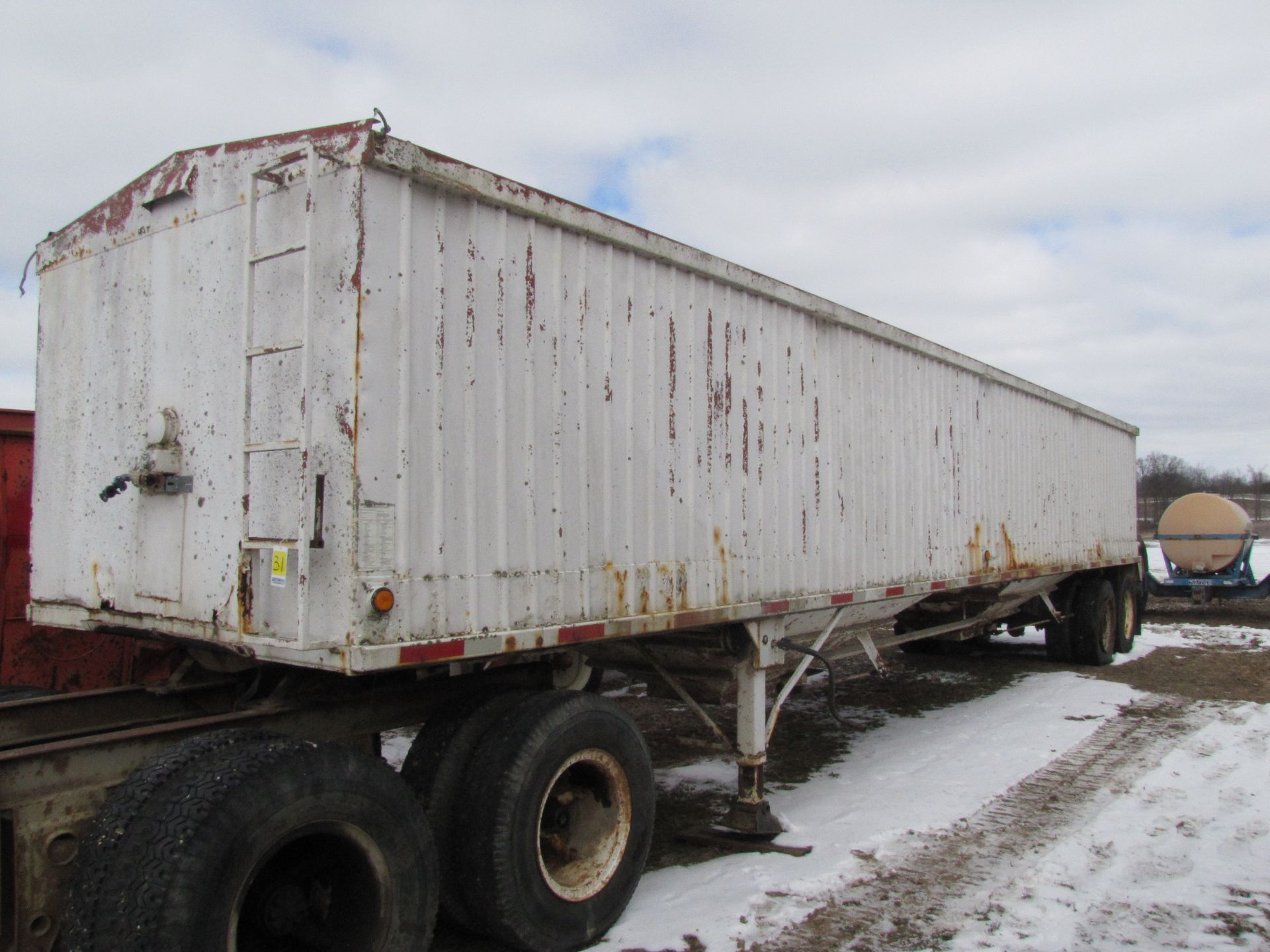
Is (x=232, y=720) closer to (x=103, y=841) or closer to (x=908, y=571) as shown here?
(x=103, y=841)

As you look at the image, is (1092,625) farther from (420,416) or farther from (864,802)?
(420,416)

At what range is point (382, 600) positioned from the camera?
11.1 ft

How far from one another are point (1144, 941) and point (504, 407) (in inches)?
139

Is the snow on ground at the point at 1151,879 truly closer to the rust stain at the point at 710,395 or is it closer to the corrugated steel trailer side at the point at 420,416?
the corrugated steel trailer side at the point at 420,416

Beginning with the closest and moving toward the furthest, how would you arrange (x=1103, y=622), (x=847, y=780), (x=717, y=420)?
(x=717, y=420), (x=847, y=780), (x=1103, y=622)

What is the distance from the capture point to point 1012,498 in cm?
917

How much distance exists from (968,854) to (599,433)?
3067mm

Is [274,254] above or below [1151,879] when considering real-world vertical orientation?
above

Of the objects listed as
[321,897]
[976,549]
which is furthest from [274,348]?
[976,549]

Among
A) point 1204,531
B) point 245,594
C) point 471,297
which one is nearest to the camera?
point 245,594

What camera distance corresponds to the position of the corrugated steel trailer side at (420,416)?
345 centimetres

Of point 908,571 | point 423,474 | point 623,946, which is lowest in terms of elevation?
point 623,946

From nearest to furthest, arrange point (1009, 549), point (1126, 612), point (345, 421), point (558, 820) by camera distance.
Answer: point (345, 421), point (558, 820), point (1009, 549), point (1126, 612)

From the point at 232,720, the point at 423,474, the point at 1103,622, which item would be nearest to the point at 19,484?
the point at 232,720
